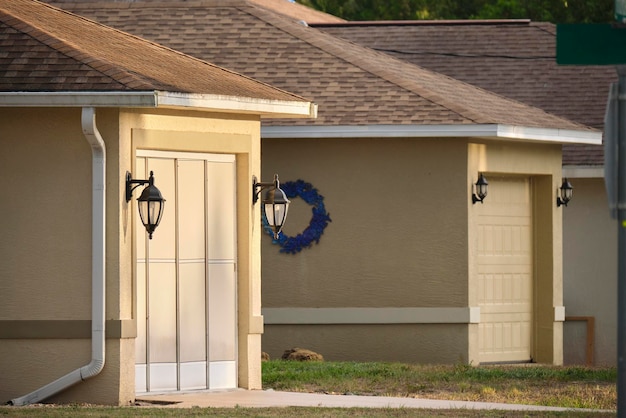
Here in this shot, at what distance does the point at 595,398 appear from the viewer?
554 inches

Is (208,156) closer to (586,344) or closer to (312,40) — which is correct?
(312,40)

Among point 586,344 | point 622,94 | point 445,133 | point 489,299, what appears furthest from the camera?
point 586,344

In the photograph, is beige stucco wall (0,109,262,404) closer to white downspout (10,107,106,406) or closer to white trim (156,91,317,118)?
white downspout (10,107,106,406)

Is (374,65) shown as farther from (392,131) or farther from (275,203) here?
(275,203)

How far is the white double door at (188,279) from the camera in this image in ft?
43.7

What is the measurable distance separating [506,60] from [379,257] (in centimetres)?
665

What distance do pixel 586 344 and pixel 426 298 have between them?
4.45 m

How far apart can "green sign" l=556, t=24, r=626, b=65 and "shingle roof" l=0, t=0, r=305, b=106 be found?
486 centimetres

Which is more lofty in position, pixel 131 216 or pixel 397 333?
pixel 131 216

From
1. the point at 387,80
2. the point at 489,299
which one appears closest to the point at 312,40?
the point at 387,80

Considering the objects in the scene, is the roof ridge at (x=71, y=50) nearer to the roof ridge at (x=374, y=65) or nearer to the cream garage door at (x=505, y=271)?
the roof ridge at (x=374, y=65)

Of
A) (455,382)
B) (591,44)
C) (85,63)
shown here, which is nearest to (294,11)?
(455,382)

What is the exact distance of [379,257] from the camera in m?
18.6

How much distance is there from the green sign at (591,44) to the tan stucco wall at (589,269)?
13.5 meters
